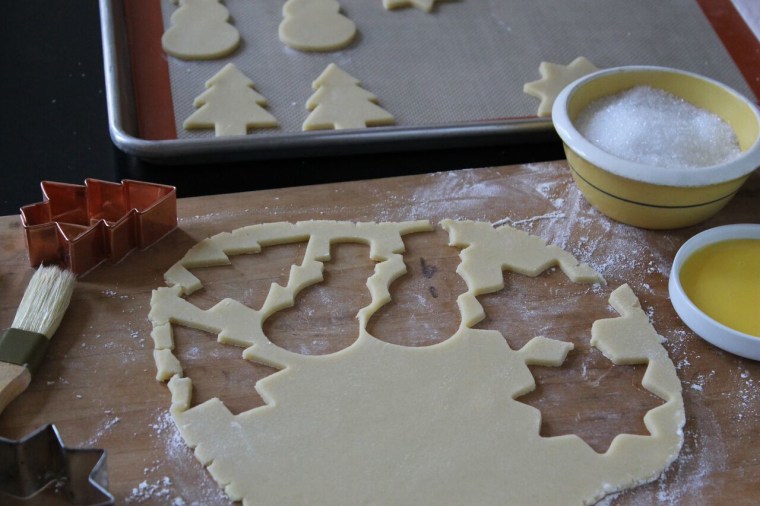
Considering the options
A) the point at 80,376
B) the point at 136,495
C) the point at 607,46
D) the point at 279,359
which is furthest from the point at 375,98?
the point at 136,495

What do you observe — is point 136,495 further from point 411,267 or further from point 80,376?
point 411,267

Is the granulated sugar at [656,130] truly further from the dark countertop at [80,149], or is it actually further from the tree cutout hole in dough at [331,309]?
the tree cutout hole in dough at [331,309]

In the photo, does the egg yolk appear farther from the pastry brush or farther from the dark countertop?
the pastry brush

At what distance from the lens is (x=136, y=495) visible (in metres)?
0.95

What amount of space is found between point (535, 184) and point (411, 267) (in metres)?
0.28

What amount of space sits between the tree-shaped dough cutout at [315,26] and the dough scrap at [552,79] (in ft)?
1.25

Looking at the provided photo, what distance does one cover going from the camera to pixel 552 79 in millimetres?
1632

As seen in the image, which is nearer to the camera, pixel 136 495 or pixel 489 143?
pixel 136 495

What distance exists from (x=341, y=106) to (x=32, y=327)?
2.28 ft

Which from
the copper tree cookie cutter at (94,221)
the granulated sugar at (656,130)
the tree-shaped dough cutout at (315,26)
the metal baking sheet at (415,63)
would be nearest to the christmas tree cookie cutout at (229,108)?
the metal baking sheet at (415,63)

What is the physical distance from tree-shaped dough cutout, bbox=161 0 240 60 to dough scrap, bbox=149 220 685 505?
1.94ft

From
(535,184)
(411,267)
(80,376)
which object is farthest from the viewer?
(535,184)

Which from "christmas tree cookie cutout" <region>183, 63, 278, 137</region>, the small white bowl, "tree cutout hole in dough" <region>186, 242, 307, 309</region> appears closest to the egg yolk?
the small white bowl

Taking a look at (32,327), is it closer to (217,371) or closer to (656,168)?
(217,371)
